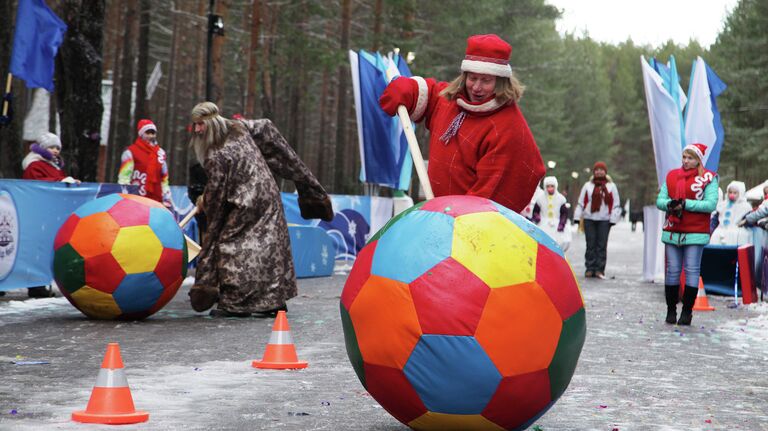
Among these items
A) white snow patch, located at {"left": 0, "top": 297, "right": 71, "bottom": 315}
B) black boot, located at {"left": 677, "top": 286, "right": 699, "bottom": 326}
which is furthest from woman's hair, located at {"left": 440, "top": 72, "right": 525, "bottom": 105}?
white snow patch, located at {"left": 0, "top": 297, "right": 71, "bottom": 315}

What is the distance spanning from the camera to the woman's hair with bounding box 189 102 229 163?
10.3 meters

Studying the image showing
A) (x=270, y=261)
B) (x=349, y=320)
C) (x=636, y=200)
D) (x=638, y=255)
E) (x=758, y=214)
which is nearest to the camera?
(x=349, y=320)

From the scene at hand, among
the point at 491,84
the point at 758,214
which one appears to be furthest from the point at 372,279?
the point at 758,214

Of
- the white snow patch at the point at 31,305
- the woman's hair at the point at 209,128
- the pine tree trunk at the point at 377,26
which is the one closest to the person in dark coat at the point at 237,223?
the woman's hair at the point at 209,128

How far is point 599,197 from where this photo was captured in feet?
61.8

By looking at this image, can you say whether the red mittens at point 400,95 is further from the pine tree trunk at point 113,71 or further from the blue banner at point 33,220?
the pine tree trunk at point 113,71

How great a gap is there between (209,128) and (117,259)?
5.06ft

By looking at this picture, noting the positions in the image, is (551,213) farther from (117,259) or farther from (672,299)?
(117,259)

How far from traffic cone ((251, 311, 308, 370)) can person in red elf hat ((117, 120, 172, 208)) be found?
7464 mm

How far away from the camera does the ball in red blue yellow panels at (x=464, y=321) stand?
4.72 meters

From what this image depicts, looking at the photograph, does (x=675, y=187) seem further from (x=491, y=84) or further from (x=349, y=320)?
(x=349, y=320)

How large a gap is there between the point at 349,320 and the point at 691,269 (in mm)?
6773

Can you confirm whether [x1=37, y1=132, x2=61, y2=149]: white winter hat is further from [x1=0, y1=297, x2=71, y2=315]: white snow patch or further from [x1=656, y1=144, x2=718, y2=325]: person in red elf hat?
[x1=656, y1=144, x2=718, y2=325]: person in red elf hat

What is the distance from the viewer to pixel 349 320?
5078mm
